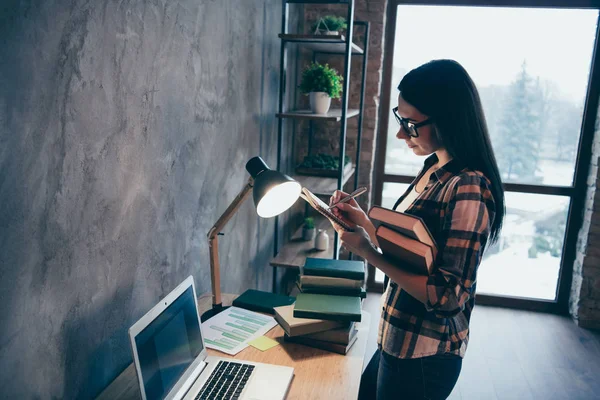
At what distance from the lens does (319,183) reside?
128 inches

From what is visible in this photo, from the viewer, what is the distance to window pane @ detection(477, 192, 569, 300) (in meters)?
4.11

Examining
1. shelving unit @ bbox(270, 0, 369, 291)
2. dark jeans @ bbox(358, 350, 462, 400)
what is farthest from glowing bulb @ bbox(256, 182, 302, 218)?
shelving unit @ bbox(270, 0, 369, 291)

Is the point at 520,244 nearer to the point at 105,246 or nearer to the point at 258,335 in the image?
the point at 258,335

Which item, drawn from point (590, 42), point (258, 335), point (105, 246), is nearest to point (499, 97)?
point (590, 42)

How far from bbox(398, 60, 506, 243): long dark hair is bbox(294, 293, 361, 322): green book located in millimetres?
548

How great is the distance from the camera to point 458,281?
1.27 meters

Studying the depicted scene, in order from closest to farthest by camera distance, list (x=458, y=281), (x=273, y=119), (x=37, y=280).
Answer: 1. (x=37, y=280)
2. (x=458, y=281)
3. (x=273, y=119)

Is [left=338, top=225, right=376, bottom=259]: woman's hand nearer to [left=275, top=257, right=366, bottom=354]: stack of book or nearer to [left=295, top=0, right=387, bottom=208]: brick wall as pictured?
[left=275, top=257, right=366, bottom=354]: stack of book

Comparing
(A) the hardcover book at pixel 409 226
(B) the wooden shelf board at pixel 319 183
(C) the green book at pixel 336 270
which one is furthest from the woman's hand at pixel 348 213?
(B) the wooden shelf board at pixel 319 183

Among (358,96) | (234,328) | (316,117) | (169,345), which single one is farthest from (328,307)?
(358,96)

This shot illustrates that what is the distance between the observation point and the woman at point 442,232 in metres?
1.28

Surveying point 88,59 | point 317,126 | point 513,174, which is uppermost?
point 88,59

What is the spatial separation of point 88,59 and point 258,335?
0.98m

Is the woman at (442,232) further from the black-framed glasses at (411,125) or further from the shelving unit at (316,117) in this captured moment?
the shelving unit at (316,117)
